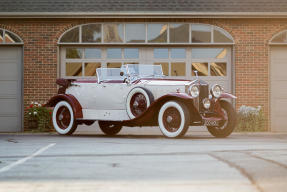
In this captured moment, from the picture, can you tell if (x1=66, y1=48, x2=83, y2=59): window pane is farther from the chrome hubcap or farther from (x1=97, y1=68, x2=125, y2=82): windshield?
the chrome hubcap

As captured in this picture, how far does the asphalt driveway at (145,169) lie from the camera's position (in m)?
4.83

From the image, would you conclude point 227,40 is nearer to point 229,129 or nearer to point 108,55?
point 108,55

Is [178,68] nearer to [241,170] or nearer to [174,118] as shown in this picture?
[174,118]

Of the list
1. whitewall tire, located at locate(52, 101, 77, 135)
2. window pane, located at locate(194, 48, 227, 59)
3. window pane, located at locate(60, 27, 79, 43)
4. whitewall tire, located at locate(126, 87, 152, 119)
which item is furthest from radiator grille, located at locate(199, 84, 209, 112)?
window pane, located at locate(60, 27, 79, 43)

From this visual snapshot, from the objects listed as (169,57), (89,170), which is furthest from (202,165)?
(169,57)

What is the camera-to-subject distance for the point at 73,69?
630 inches

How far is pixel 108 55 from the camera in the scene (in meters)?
16.0

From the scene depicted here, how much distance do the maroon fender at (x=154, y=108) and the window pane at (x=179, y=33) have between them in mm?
5131

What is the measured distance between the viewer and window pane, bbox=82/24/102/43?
15906mm

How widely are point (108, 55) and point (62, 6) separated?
78.6 inches

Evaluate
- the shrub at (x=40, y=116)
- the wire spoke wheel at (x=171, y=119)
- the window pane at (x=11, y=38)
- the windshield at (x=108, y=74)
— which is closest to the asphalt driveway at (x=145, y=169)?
the wire spoke wheel at (x=171, y=119)

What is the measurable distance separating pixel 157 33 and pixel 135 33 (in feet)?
2.14

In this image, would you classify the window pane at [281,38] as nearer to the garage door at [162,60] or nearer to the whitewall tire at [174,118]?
the garage door at [162,60]

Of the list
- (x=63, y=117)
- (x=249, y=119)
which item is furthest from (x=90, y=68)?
(x=249, y=119)
